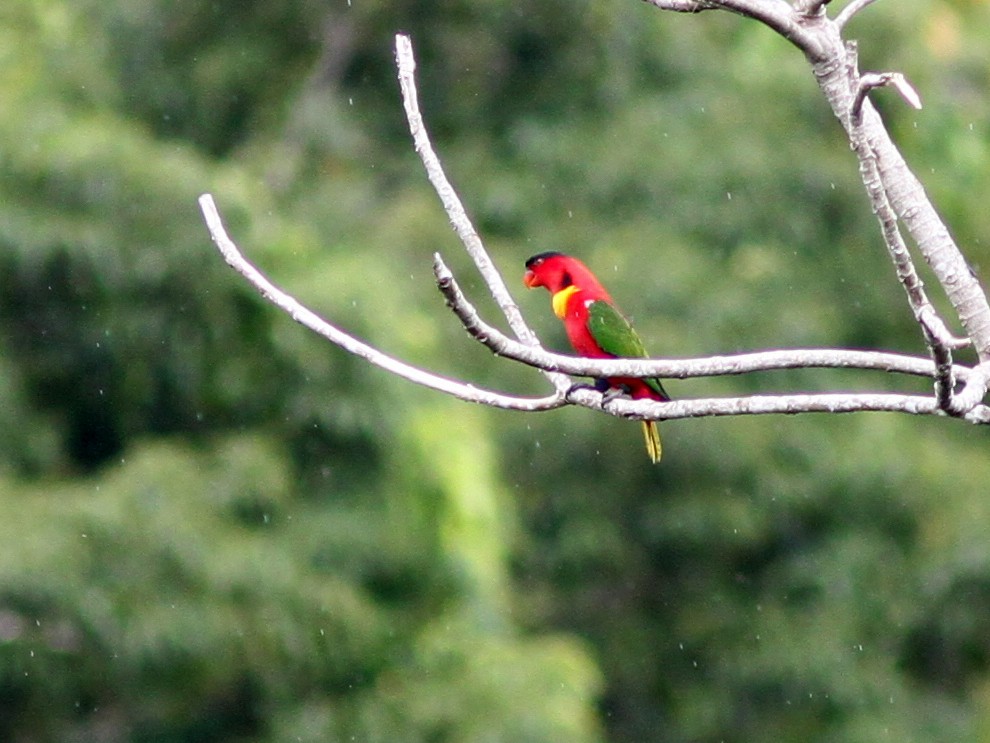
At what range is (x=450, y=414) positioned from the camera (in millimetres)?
9234

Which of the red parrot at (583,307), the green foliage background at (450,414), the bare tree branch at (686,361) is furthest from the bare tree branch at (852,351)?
the green foliage background at (450,414)

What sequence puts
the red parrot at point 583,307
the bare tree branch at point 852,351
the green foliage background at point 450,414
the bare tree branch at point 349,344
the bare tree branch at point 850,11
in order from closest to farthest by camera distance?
the bare tree branch at point 852,351
the bare tree branch at point 850,11
the bare tree branch at point 349,344
the red parrot at point 583,307
the green foliage background at point 450,414

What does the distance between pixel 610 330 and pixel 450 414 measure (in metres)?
4.85

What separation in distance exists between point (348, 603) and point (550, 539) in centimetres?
456

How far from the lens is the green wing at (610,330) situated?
436 centimetres

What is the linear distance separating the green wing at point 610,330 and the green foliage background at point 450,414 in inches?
121

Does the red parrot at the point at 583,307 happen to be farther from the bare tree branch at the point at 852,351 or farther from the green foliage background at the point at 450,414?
the green foliage background at the point at 450,414

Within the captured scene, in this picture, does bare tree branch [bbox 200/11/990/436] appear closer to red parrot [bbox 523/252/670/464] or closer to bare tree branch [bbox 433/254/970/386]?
bare tree branch [bbox 433/254/970/386]

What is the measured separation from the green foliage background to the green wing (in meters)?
3.08

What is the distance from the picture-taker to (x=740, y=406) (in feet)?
7.45

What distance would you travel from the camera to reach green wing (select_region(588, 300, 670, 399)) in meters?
4.36

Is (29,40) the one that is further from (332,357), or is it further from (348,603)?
(348,603)

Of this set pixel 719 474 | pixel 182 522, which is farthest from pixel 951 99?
pixel 182 522

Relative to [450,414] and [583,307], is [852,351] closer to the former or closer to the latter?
[583,307]
